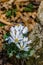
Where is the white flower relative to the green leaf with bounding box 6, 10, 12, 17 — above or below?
above

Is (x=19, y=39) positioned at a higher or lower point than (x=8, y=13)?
higher

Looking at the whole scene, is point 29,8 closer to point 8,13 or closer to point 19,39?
point 8,13

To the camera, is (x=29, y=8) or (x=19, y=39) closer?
(x=19, y=39)

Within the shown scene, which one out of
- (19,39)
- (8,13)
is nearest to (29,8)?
(8,13)

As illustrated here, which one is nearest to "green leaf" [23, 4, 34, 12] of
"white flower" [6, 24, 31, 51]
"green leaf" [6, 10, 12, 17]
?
"green leaf" [6, 10, 12, 17]

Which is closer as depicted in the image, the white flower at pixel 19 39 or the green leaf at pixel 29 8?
the white flower at pixel 19 39

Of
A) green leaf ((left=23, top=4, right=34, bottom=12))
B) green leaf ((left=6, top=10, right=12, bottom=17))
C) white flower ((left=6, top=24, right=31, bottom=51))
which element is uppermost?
white flower ((left=6, top=24, right=31, bottom=51))

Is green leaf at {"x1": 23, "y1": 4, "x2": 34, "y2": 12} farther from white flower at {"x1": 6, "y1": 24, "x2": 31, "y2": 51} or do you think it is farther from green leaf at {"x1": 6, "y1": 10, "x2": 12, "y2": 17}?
white flower at {"x1": 6, "y1": 24, "x2": 31, "y2": 51}

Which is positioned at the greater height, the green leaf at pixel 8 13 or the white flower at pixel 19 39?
the white flower at pixel 19 39

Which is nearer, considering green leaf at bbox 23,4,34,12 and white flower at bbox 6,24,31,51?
white flower at bbox 6,24,31,51

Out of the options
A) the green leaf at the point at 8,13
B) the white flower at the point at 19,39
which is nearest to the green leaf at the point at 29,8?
the green leaf at the point at 8,13

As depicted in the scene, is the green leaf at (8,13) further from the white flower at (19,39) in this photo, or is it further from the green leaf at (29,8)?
the white flower at (19,39)
